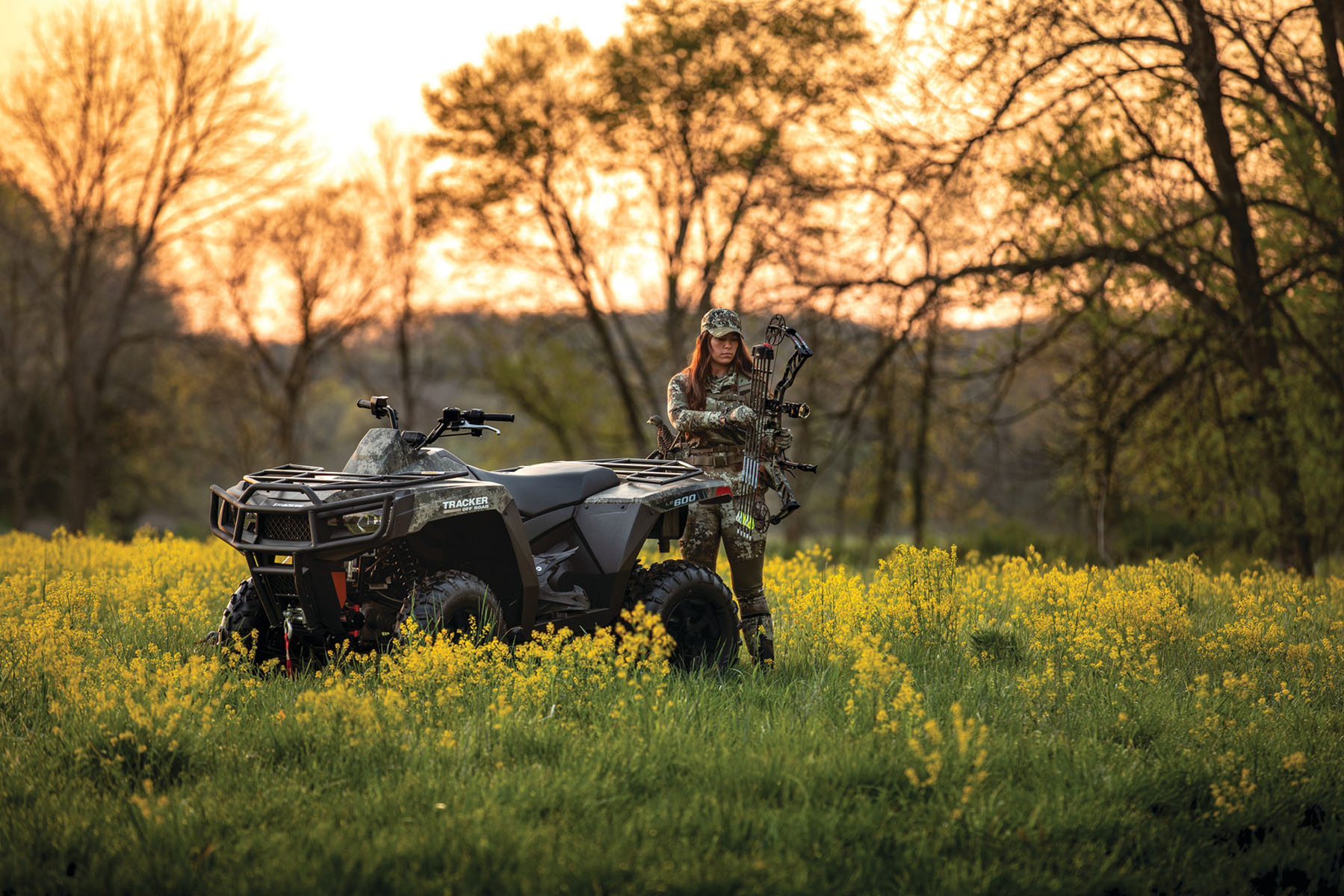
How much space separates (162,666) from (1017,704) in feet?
15.4

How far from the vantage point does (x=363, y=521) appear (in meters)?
5.34

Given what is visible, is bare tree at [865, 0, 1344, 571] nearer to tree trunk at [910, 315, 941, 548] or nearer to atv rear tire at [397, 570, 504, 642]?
tree trunk at [910, 315, 941, 548]

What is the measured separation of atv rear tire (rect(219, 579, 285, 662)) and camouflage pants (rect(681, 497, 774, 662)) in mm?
2444

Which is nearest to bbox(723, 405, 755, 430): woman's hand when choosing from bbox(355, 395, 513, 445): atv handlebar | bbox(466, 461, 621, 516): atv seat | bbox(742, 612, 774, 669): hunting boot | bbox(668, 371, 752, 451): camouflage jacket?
bbox(668, 371, 752, 451): camouflage jacket

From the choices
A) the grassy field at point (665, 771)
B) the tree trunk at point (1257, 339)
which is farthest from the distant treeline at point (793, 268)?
the grassy field at point (665, 771)

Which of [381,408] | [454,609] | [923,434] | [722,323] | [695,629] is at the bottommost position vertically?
Answer: [695,629]

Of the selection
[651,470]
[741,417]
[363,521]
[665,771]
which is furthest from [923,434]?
[665,771]

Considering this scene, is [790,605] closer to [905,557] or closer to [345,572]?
[905,557]

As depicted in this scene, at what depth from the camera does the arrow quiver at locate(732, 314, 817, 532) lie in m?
6.80

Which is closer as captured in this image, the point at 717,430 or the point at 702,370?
the point at 717,430

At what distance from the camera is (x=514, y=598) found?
19.5 ft

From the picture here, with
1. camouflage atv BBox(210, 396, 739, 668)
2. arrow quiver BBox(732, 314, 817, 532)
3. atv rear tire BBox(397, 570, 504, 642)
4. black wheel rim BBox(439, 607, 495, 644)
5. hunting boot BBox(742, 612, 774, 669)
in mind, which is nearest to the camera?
camouflage atv BBox(210, 396, 739, 668)

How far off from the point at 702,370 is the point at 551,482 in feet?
4.68

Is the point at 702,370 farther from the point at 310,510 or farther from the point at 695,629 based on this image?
the point at 310,510
